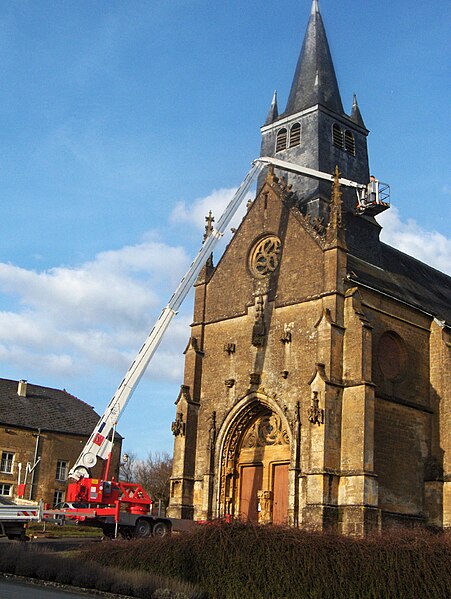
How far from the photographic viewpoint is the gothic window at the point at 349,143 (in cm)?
3708

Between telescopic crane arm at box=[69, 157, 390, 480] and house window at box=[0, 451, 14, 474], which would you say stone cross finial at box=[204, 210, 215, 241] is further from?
house window at box=[0, 451, 14, 474]

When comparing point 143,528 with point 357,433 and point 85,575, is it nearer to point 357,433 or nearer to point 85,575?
point 357,433

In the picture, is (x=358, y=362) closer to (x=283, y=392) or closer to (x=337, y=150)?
(x=283, y=392)

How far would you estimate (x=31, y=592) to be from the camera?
15.2 meters

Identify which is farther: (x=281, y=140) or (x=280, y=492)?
(x=281, y=140)

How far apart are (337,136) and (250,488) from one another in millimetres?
17098

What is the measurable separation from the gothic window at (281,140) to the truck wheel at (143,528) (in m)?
19.4

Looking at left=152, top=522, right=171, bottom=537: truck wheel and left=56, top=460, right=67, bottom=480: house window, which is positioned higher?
left=56, top=460, right=67, bottom=480: house window

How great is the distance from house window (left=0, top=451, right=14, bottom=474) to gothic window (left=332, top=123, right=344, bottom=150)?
28.1 meters

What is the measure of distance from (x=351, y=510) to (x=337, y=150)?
17602 mm

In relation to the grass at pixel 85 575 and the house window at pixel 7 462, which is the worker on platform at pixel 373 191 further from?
the house window at pixel 7 462

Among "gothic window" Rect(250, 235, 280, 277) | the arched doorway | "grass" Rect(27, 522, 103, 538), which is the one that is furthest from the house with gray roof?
"gothic window" Rect(250, 235, 280, 277)

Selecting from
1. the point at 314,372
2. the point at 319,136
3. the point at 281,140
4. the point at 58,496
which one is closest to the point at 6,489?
the point at 58,496

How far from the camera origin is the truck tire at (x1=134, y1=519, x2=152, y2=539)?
25.9 metres
